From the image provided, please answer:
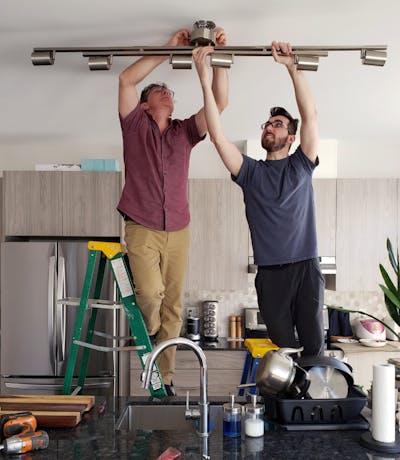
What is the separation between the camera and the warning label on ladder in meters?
2.81

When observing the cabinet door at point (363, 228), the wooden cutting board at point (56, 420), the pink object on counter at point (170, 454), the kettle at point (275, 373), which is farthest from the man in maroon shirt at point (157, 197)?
the cabinet door at point (363, 228)

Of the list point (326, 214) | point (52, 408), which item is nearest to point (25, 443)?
point (52, 408)

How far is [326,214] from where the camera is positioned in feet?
16.1

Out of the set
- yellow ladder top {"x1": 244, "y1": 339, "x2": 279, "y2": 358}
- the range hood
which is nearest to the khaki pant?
yellow ladder top {"x1": 244, "y1": 339, "x2": 279, "y2": 358}

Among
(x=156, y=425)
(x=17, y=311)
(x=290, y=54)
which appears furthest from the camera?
(x=17, y=311)

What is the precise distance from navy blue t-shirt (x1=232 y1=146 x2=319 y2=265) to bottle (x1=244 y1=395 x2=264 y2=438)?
983mm

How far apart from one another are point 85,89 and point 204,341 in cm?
244

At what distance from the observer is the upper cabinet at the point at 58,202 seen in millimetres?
4719

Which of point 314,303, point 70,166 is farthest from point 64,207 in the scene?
point 314,303

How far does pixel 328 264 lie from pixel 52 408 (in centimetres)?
328

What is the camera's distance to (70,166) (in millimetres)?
4766

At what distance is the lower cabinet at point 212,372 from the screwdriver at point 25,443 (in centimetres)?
288

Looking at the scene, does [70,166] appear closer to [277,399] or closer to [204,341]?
[204,341]

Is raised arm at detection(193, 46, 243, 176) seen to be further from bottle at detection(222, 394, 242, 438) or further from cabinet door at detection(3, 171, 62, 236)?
cabinet door at detection(3, 171, 62, 236)
